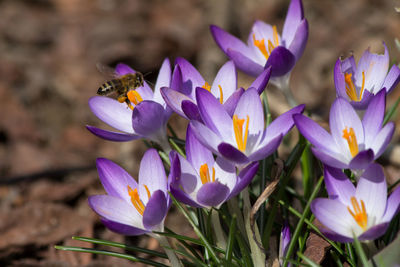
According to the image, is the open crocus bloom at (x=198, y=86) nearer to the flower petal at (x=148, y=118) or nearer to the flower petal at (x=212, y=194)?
the flower petal at (x=148, y=118)

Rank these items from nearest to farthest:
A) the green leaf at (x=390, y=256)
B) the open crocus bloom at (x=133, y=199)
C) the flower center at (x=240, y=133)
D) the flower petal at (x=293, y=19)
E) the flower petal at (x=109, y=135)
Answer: the green leaf at (x=390, y=256)
the open crocus bloom at (x=133, y=199)
the flower center at (x=240, y=133)
the flower petal at (x=109, y=135)
the flower petal at (x=293, y=19)

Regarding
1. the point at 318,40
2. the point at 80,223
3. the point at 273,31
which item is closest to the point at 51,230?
the point at 80,223

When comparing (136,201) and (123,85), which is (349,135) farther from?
(123,85)

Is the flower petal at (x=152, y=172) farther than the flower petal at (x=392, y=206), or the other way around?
the flower petal at (x=152, y=172)

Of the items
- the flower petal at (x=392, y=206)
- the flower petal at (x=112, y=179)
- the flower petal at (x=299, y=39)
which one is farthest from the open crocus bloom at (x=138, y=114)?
the flower petal at (x=392, y=206)

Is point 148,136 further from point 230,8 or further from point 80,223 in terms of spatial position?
point 230,8

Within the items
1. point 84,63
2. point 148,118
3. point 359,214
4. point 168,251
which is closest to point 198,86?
point 148,118

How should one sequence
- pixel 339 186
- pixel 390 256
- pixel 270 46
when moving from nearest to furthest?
pixel 390 256 < pixel 339 186 < pixel 270 46
